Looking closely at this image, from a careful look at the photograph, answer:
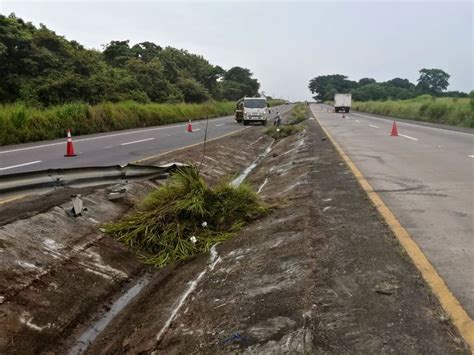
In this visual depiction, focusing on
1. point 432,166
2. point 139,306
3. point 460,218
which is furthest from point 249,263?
point 432,166

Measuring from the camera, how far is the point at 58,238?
19.7 feet

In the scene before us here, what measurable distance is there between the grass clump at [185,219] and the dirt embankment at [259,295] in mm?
260

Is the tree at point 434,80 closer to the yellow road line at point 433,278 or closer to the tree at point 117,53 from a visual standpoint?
the tree at point 117,53

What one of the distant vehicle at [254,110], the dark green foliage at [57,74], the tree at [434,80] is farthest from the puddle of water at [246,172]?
the tree at [434,80]

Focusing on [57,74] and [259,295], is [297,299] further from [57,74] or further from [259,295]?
[57,74]

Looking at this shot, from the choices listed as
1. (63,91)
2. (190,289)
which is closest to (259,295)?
(190,289)

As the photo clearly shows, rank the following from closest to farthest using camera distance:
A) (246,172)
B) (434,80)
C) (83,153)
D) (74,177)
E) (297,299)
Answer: (297,299) → (74,177) → (246,172) → (83,153) → (434,80)

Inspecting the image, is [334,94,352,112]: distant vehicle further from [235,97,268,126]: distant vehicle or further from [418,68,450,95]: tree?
[418,68,450,95]: tree

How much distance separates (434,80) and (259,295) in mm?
114840

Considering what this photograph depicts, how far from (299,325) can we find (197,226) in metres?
3.66

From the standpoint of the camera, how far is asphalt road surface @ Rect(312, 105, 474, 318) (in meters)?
4.37

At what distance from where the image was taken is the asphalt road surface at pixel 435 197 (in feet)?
14.3

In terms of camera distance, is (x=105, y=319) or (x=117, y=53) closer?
(x=105, y=319)

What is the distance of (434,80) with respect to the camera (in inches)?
4215
